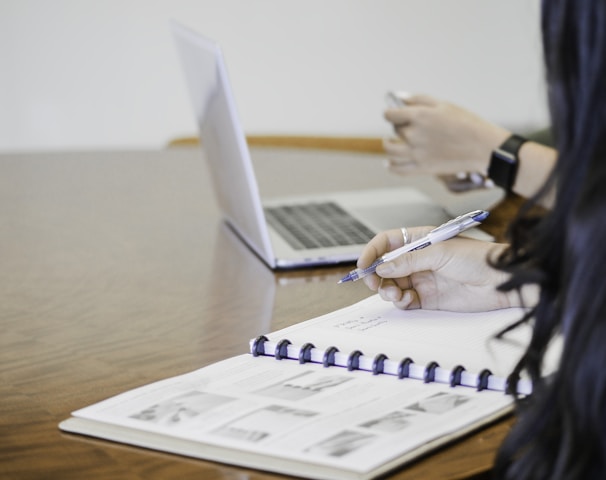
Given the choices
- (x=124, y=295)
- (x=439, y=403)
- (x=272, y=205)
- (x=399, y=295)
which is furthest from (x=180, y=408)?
(x=272, y=205)

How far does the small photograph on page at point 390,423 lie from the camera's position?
0.79 m

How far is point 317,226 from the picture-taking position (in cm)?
151

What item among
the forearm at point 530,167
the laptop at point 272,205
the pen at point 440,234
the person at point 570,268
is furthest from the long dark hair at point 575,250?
the forearm at point 530,167

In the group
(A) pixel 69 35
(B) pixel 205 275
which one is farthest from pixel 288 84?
(B) pixel 205 275

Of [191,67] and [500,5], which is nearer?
[191,67]

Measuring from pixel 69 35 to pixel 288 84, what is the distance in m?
0.74

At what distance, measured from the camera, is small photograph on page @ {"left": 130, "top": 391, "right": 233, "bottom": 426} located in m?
Result: 0.83

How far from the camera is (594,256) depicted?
619 millimetres

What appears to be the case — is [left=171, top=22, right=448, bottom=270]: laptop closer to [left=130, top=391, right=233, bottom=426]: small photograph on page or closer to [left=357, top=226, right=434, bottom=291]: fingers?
[left=357, top=226, right=434, bottom=291]: fingers

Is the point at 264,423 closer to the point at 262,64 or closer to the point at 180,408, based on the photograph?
the point at 180,408

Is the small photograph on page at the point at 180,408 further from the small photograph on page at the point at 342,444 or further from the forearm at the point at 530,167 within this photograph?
the forearm at the point at 530,167

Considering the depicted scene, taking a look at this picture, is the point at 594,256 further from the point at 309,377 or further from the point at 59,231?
the point at 59,231

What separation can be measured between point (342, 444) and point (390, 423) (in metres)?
0.05

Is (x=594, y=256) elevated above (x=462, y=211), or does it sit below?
above
